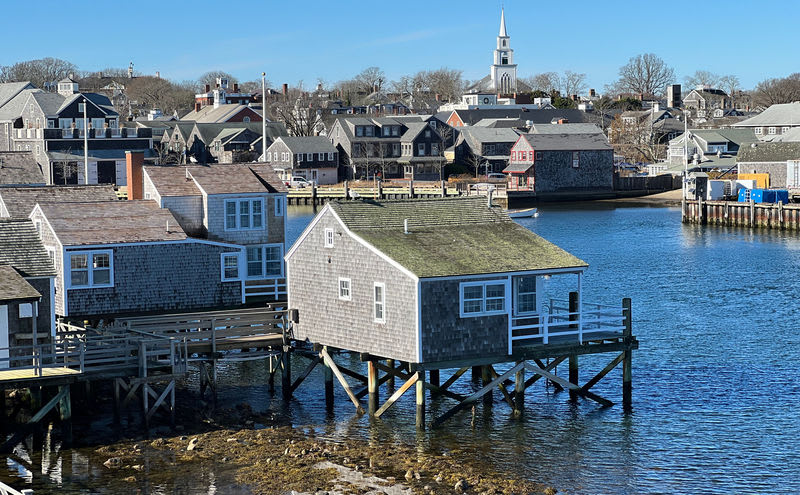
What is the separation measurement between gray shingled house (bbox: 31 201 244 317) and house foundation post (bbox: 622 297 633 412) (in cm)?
1389

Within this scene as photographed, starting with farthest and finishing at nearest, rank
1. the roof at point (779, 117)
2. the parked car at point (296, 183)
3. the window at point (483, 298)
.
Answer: the roof at point (779, 117), the parked car at point (296, 183), the window at point (483, 298)

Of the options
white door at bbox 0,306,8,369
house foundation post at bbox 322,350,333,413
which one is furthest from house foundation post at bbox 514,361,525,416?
white door at bbox 0,306,8,369

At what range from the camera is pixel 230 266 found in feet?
A: 140

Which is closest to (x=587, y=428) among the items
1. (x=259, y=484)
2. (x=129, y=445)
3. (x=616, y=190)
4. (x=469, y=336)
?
(x=469, y=336)

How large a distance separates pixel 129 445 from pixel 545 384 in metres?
14.3

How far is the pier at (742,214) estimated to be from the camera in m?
94.8

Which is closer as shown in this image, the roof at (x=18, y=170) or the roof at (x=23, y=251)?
the roof at (x=23, y=251)

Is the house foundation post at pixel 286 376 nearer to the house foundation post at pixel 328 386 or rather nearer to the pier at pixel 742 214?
the house foundation post at pixel 328 386

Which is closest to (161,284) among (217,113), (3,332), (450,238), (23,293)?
(3,332)

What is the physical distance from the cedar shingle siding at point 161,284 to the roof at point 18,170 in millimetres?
21075

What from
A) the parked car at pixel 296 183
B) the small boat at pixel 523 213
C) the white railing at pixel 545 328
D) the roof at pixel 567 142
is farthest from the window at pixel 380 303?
the parked car at pixel 296 183

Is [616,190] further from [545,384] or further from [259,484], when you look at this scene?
[259,484]

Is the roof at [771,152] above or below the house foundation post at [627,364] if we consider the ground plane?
above

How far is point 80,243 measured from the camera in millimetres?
38812
